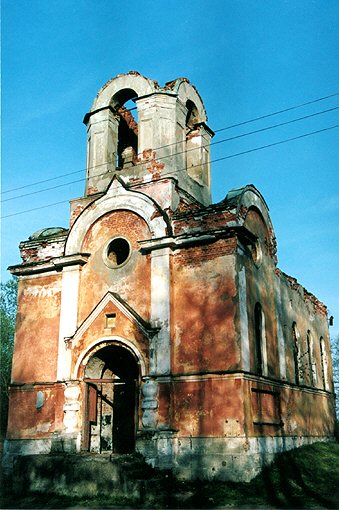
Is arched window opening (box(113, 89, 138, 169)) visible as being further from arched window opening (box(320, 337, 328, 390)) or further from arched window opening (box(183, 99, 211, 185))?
arched window opening (box(320, 337, 328, 390))

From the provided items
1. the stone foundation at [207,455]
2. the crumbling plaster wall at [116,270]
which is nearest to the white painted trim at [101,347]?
the crumbling plaster wall at [116,270]

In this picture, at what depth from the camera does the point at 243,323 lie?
1334 centimetres

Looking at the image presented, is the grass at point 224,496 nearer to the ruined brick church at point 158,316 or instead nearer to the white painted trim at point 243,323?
the ruined brick church at point 158,316

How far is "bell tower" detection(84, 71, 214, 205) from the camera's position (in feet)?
53.1

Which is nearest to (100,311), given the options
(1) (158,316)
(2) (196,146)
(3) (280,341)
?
(1) (158,316)

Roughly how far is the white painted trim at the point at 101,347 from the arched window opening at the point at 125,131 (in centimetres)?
581

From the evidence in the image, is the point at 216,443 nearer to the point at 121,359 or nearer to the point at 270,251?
the point at 121,359

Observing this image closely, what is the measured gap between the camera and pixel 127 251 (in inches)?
627

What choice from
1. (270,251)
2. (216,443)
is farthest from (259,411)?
(270,251)

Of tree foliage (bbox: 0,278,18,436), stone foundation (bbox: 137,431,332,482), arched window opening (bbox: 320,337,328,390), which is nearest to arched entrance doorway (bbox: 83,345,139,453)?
stone foundation (bbox: 137,431,332,482)

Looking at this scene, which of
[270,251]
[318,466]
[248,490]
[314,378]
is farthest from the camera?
[314,378]

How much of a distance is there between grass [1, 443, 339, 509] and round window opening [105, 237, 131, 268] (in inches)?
240

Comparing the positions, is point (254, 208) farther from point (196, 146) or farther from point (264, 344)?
point (264, 344)

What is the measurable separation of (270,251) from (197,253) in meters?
3.74
